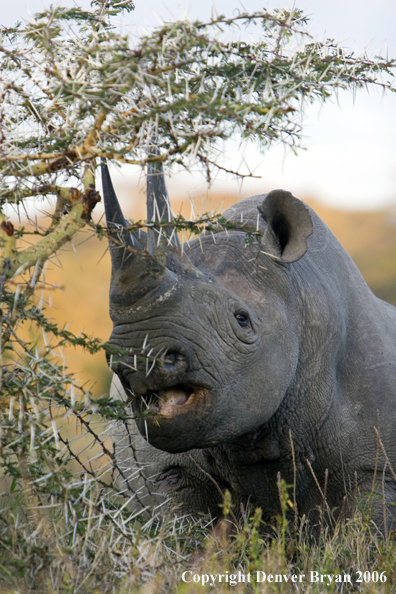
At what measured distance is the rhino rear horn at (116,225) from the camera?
400 centimetres

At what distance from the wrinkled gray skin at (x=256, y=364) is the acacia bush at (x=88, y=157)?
23cm

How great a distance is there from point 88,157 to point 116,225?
1.38ft

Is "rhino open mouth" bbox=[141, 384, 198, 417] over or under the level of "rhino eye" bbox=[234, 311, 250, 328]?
under

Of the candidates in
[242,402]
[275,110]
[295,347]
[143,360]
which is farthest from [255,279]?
[275,110]

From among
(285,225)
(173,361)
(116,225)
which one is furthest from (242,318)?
(116,225)

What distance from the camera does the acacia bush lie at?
3477mm

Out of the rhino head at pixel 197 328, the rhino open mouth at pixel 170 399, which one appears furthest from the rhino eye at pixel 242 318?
the rhino open mouth at pixel 170 399

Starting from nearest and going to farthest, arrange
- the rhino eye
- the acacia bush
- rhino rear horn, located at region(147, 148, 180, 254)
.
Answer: the acacia bush < rhino rear horn, located at region(147, 148, 180, 254) < the rhino eye

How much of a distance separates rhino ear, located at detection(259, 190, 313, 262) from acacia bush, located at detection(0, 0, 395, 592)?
94 cm

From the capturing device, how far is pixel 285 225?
5109 mm

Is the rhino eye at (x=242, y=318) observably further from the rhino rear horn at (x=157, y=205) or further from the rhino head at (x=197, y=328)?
the rhino rear horn at (x=157, y=205)

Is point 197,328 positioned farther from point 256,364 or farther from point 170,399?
point 256,364

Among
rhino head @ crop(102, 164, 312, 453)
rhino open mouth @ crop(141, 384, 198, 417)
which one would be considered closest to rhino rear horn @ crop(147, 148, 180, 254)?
rhino head @ crop(102, 164, 312, 453)

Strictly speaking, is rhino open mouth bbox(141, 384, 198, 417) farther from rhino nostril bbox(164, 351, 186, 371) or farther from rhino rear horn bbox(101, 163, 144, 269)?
rhino rear horn bbox(101, 163, 144, 269)
